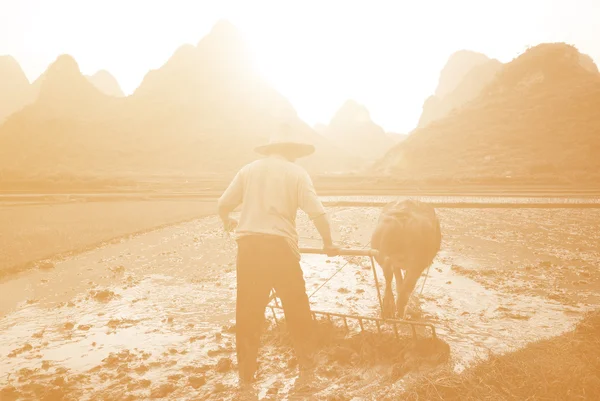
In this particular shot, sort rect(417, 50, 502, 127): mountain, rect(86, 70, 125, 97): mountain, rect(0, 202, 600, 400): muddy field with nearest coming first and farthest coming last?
1. rect(0, 202, 600, 400): muddy field
2. rect(417, 50, 502, 127): mountain
3. rect(86, 70, 125, 97): mountain

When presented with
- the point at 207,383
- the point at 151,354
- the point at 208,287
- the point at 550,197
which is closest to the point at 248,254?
the point at 207,383

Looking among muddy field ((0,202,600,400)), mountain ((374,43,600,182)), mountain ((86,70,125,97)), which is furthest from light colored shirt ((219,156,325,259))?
mountain ((86,70,125,97))

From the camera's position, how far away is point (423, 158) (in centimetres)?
4644

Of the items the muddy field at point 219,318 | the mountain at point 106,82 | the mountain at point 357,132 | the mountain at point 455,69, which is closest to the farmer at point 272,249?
the muddy field at point 219,318

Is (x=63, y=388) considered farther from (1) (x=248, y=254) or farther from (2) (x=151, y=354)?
(1) (x=248, y=254)

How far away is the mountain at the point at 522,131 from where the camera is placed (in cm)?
3753

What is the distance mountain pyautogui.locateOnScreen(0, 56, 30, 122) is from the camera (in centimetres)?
12321

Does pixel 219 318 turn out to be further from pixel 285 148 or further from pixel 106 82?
pixel 106 82

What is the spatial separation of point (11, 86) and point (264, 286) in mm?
149425

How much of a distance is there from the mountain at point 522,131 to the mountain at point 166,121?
27.4 metres

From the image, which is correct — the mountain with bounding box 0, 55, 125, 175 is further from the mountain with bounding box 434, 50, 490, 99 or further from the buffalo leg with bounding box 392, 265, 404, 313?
the mountain with bounding box 434, 50, 490, 99

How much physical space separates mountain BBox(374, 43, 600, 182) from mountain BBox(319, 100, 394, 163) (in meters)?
90.0

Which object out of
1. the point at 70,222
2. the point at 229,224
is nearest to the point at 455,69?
the point at 70,222

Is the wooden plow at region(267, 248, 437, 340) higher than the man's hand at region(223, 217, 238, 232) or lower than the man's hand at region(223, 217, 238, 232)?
lower
